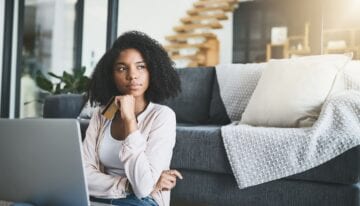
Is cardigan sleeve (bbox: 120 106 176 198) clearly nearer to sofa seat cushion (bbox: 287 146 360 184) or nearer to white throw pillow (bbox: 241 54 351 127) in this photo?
sofa seat cushion (bbox: 287 146 360 184)

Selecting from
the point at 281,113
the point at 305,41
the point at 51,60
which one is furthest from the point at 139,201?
the point at 305,41

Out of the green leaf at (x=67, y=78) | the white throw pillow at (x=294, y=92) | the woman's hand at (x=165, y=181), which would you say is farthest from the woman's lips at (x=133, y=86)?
the green leaf at (x=67, y=78)

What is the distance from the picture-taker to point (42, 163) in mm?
736

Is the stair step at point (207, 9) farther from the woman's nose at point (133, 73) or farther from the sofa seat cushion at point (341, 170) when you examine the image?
the woman's nose at point (133, 73)

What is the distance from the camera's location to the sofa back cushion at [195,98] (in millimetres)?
2418

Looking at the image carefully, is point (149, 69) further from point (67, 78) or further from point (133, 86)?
point (67, 78)

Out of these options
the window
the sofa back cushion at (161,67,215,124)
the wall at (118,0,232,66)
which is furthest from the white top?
the wall at (118,0,232,66)

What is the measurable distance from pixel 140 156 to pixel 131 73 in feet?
0.84

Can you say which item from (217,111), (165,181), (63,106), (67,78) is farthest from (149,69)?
(67,78)

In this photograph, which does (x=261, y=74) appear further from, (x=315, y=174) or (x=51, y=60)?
(x=51, y=60)

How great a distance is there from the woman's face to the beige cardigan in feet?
0.21

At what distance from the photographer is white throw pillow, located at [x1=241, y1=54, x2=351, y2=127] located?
1.72 meters

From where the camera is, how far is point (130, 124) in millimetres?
934

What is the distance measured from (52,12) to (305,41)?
12.5 feet
